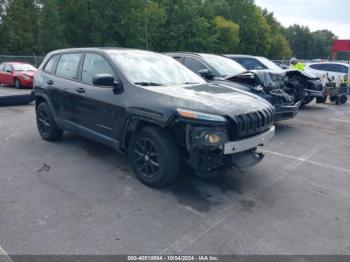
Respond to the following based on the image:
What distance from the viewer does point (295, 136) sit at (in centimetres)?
692

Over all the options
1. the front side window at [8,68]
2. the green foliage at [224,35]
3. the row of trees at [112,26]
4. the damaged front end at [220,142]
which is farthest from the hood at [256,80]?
the green foliage at [224,35]

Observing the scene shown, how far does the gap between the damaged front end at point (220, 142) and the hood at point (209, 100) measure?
14 centimetres

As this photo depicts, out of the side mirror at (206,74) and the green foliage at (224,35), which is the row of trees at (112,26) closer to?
the green foliage at (224,35)

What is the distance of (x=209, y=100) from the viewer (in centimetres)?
373

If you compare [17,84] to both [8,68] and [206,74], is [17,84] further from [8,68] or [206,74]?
[206,74]

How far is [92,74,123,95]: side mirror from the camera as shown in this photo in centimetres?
400

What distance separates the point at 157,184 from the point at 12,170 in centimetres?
222

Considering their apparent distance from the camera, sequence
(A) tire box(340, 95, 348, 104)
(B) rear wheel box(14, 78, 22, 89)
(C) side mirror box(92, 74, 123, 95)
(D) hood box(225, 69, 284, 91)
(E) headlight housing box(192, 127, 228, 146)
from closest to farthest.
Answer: (E) headlight housing box(192, 127, 228, 146) → (C) side mirror box(92, 74, 123, 95) → (D) hood box(225, 69, 284, 91) → (A) tire box(340, 95, 348, 104) → (B) rear wheel box(14, 78, 22, 89)

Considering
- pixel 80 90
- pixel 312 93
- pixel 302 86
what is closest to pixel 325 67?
pixel 312 93

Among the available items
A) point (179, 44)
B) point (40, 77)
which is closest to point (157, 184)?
point (40, 77)

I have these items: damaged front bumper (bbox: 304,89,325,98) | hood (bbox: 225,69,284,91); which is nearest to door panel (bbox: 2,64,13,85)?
hood (bbox: 225,69,284,91)

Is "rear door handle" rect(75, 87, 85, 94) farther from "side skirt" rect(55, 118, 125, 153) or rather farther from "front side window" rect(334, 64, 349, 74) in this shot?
"front side window" rect(334, 64, 349, 74)

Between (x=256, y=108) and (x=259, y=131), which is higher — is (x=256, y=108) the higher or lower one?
the higher one

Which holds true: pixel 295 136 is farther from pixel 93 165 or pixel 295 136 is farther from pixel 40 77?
pixel 40 77
